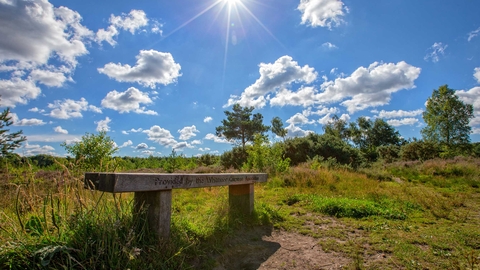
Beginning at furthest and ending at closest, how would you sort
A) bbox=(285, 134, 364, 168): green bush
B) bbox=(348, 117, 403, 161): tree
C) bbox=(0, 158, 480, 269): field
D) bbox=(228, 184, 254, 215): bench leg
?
bbox=(348, 117, 403, 161): tree → bbox=(285, 134, 364, 168): green bush → bbox=(228, 184, 254, 215): bench leg → bbox=(0, 158, 480, 269): field

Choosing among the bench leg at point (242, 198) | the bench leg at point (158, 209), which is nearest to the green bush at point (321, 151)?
the bench leg at point (242, 198)

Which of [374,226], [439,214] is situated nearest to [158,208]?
[374,226]

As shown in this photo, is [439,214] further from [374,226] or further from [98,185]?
[98,185]

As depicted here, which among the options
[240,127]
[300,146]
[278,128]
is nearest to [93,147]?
[300,146]

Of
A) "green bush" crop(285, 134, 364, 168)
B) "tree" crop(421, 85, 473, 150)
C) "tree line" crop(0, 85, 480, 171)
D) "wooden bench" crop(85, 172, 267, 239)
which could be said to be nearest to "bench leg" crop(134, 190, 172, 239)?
"wooden bench" crop(85, 172, 267, 239)

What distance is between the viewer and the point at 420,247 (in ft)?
11.0

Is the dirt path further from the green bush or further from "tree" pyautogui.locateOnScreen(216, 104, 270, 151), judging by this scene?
"tree" pyautogui.locateOnScreen(216, 104, 270, 151)

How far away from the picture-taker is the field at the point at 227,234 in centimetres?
200

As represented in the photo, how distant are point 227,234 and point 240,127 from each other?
114 feet

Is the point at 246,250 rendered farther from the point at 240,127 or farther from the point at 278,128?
the point at 278,128

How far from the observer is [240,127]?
1501 inches

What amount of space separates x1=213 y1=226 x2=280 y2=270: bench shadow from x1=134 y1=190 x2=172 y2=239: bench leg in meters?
0.71

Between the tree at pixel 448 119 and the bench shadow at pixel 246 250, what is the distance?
31.8 meters

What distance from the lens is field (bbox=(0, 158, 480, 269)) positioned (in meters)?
2.00
